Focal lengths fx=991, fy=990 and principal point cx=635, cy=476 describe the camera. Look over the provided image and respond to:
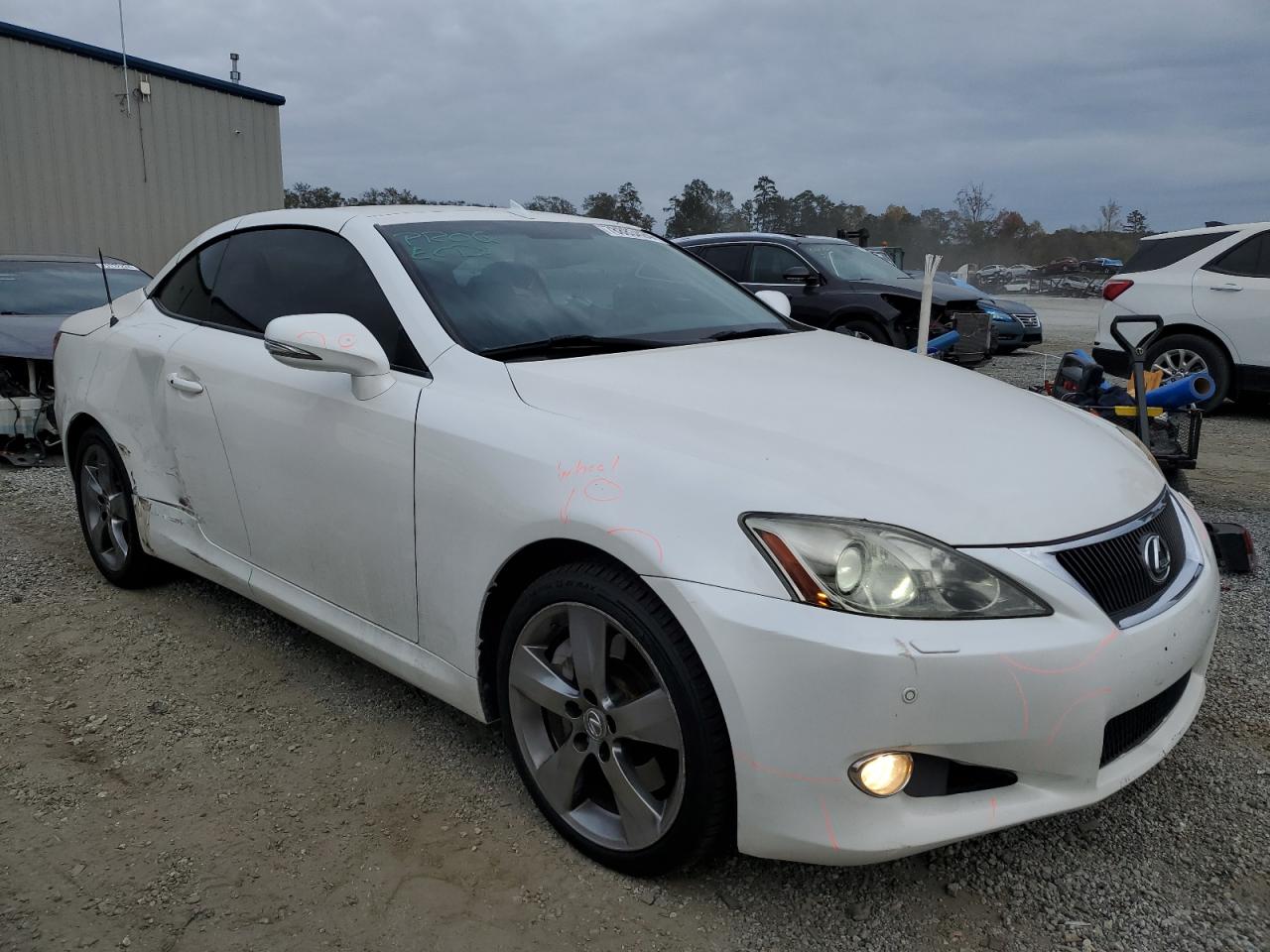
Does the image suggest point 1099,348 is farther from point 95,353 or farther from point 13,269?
point 13,269

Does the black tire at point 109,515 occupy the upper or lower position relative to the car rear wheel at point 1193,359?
lower

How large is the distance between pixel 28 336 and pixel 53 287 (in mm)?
1113

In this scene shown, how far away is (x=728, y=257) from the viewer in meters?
11.3

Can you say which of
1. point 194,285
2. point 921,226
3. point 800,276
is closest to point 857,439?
point 194,285

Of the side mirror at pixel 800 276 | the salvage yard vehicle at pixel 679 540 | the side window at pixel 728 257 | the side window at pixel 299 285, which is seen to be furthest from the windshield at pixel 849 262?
the side window at pixel 299 285

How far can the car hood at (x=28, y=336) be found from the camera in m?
6.83

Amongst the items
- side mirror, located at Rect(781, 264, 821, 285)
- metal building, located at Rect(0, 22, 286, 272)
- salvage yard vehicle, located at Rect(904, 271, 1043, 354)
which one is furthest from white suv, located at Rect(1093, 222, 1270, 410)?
metal building, located at Rect(0, 22, 286, 272)

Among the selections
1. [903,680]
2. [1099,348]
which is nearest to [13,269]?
[903,680]

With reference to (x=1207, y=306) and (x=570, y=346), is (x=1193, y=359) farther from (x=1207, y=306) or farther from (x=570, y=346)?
(x=570, y=346)

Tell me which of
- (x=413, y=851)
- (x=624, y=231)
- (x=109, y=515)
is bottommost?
(x=413, y=851)

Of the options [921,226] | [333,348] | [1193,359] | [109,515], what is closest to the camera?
[333,348]

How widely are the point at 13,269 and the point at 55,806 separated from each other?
22.4ft

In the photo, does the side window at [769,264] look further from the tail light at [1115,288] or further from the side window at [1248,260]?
the side window at [1248,260]

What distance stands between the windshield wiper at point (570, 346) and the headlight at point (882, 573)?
0.97 meters
